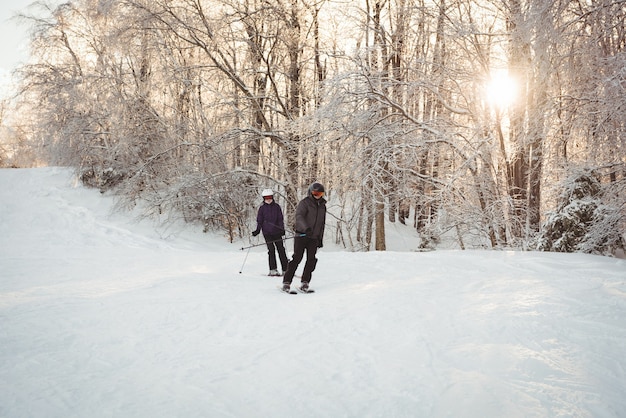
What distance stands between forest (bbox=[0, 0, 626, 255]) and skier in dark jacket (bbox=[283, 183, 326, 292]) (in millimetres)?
4300

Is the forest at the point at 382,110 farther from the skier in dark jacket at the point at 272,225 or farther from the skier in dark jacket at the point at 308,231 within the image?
the skier in dark jacket at the point at 308,231

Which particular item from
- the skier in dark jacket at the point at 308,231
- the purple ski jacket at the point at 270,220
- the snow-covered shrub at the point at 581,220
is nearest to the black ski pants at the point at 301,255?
the skier in dark jacket at the point at 308,231

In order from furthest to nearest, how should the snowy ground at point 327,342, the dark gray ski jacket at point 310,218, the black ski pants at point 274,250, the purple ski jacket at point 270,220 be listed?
the purple ski jacket at point 270,220
the black ski pants at point 274,250
the dark gray ski jacket at point 310,218
the snowy ground at point 327,342

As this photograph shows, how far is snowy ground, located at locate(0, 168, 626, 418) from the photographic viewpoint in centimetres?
271

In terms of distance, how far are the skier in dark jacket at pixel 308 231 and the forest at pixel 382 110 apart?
430 centimetres

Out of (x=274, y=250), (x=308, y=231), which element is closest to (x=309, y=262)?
(x=308, y=231)

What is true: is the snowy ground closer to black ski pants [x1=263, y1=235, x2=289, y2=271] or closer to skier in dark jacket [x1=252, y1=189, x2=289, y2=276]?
black ski pants [x1=263, y1=235, x2=289, y2=271]

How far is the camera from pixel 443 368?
10.3ft

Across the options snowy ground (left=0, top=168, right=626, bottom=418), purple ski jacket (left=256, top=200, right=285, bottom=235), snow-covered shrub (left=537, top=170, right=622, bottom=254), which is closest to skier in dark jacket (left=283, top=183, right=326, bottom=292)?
snowy ground (left=0, top=168, right=626, bottom=418)

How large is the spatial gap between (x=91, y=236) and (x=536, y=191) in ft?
47.6

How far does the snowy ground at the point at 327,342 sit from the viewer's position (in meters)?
2.71

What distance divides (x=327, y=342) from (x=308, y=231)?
2.44 m

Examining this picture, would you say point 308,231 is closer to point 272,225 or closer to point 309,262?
point 309,262

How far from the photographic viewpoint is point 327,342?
3.80 m
